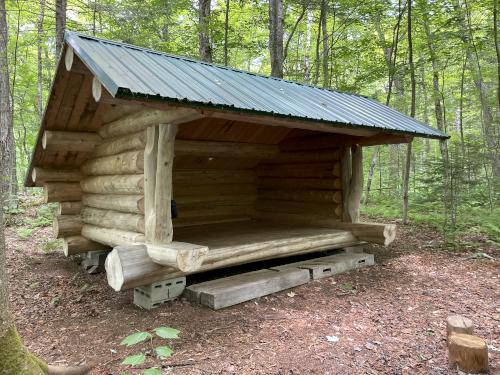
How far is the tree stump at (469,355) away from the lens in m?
2.94

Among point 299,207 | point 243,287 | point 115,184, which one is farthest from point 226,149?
point 243,287

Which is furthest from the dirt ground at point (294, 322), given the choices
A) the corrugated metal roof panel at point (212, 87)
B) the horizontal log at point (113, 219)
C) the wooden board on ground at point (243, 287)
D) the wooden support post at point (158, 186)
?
the corrugated metal roof panel at point (212, 87)

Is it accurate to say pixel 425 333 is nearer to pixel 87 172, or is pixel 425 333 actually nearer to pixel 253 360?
pixel 253 360

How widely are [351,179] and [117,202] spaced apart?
439 cm

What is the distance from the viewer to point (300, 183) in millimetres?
8234

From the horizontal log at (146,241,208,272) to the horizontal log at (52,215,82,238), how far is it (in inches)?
141

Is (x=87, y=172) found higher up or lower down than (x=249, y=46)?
lower down

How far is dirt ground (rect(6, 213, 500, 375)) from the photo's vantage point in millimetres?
3230

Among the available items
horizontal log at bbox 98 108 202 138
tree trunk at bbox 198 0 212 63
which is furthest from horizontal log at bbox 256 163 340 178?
horizontal log at bbox 98 108 202 138

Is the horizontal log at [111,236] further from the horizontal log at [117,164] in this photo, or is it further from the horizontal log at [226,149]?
the horizontal log at [226,149]

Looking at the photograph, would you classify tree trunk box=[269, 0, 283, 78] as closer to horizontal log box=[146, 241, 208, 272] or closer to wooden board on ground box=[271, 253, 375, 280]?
wooden board on ground box=[271, 253, 375, 280]

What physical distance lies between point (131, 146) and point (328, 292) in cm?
357

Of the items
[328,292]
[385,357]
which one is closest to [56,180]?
[328,292]

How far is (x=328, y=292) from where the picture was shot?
518cm
